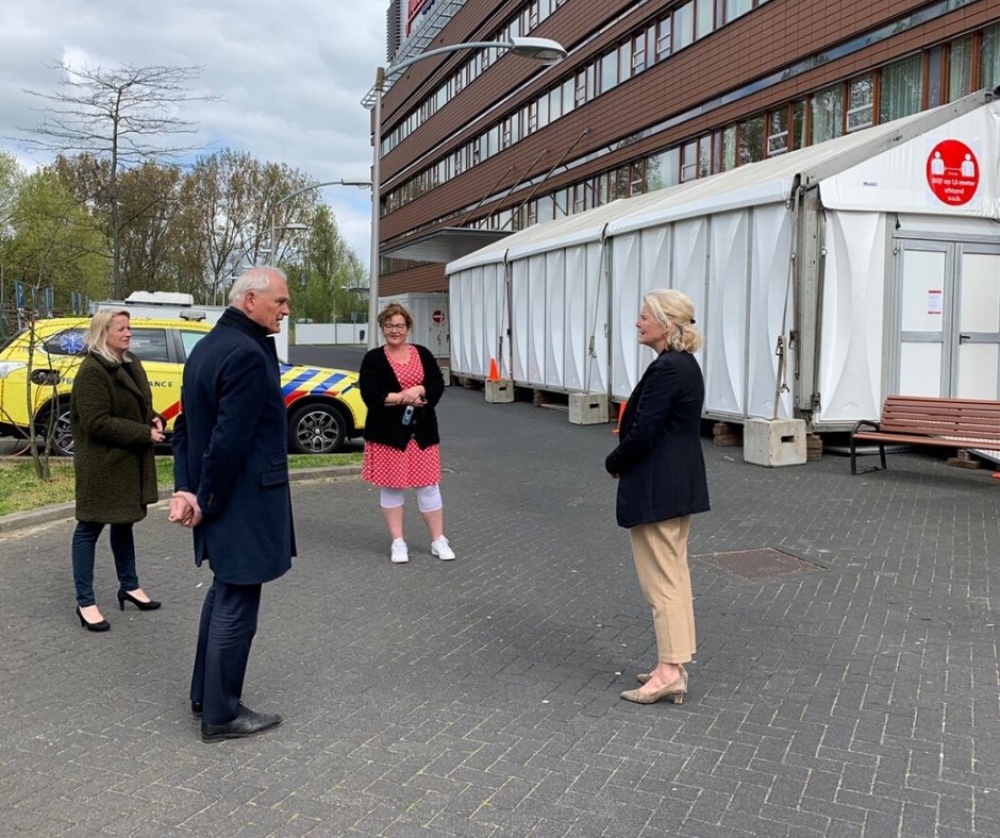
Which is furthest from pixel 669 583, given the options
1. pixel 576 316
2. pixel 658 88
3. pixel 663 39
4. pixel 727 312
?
pixel 663 39

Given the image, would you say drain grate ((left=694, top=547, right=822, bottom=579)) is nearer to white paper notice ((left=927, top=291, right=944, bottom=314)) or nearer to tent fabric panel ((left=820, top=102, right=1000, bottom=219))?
tent fabric panel ((left=820, top=102, right=1000, bottom=219))

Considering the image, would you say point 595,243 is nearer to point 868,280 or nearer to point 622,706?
point 868,280

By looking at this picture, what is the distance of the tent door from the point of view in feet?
38.0

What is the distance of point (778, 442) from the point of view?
10.9 metres

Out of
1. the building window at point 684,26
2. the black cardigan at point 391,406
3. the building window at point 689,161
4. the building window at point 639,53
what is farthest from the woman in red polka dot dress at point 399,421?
the building window at point 639,53

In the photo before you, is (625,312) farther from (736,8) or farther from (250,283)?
(250,283)

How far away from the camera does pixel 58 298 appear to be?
33.7m

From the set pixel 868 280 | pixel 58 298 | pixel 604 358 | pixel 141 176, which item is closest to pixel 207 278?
pixel 58 298

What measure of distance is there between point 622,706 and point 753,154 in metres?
20.0

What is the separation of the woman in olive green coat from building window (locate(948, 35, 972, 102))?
15471 mm

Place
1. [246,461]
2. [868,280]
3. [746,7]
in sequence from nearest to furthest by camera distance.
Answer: [246,461] → [868,280] → [746,7]

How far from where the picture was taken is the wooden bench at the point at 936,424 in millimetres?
9711

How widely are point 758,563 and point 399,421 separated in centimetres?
266

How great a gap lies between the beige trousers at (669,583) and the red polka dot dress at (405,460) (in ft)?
8.98
